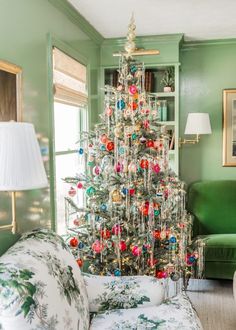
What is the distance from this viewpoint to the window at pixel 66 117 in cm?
302

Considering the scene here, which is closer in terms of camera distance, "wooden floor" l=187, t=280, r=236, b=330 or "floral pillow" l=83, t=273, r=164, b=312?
"floral pillow" l=83, t=273, r=164, b=312

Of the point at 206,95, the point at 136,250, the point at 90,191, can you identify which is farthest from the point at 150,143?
the point at 206,95

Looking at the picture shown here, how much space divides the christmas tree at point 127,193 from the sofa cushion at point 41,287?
0.85m

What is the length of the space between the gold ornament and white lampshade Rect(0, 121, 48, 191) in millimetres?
1262

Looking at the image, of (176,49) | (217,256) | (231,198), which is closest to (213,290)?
(217,256)

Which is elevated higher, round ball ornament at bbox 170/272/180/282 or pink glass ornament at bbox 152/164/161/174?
pink glass ornament at bbox 152/164/161/174

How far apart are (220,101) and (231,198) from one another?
114 centimetres

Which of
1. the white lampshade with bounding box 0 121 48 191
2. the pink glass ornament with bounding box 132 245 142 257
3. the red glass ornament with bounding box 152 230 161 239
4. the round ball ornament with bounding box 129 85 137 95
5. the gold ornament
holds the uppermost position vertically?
the round ball ornament with bounding box 129 85 137 95

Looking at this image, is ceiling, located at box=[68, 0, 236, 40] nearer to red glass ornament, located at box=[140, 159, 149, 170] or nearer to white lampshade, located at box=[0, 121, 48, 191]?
red glass ornament, located at box=[140, 159, 149, 170]

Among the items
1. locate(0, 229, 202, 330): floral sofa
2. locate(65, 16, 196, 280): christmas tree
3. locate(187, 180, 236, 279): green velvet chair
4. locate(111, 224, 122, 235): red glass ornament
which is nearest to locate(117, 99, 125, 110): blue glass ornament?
locate(65, 16, 196, 280): christmas tree

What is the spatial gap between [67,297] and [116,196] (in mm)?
1176

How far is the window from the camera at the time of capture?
3021 millimetres

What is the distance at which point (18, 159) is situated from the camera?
159 centimetres

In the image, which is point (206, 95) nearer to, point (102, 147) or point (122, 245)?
point (102, 147)
